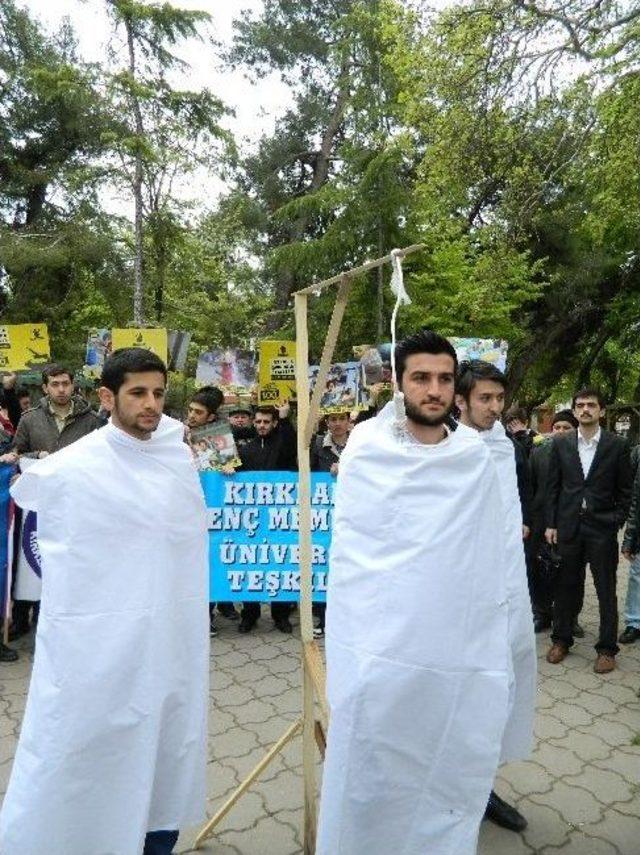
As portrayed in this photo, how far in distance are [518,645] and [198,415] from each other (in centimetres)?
331

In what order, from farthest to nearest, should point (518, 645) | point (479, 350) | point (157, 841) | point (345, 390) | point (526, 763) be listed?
point (479, 350) < point (345, 390) < point (526, 763) < point (518, 645) < point (157, 841)

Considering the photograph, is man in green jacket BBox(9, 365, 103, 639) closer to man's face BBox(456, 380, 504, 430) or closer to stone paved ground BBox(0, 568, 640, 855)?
stone paved ground BBox(0, 568, 640, 855)

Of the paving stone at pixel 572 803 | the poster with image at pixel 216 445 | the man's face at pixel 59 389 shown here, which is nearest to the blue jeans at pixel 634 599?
the paving stone at pixel 572 803

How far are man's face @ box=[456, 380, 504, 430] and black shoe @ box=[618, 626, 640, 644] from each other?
323 centimetres

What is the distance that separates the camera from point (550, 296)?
17312 millimetres

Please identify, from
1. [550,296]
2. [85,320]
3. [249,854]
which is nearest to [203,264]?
[85,320]

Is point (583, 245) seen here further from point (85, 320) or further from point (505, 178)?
point (85, 320)

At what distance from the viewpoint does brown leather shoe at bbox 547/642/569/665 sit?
15.8ft

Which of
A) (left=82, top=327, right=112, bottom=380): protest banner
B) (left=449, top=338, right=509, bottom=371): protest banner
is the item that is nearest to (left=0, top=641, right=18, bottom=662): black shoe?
(left=82, top=327, right=112, bottom=380): protest banner

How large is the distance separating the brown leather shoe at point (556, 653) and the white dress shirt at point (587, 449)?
1.29 m

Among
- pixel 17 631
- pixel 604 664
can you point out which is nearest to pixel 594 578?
pixel 604 664

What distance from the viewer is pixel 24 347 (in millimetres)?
7988

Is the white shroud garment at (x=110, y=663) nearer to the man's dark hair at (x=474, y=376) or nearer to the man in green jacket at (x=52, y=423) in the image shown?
the man's dark hair at (x=474, y=376)

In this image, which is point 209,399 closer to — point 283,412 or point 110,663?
point 283,412
